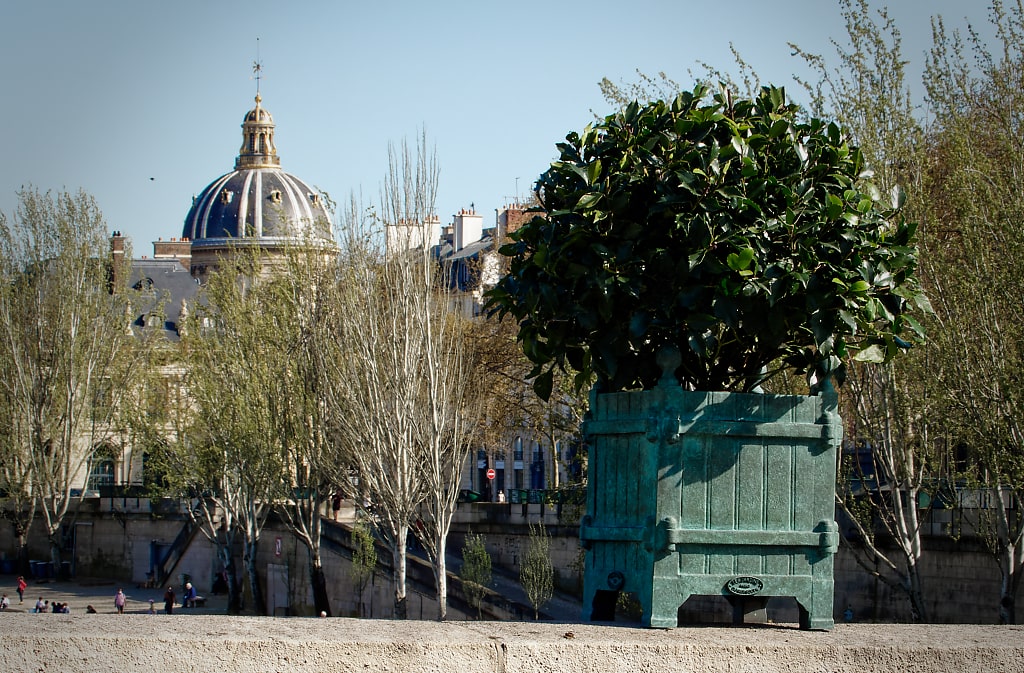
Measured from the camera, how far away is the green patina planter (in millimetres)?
5547

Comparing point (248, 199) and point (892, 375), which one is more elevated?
point (248, 199)

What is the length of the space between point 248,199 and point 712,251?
367 ft

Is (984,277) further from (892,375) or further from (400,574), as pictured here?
(400,574)

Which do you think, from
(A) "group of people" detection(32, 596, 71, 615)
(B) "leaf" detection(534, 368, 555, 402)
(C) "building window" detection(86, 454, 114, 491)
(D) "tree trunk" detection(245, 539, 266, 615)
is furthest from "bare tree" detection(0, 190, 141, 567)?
(B) "leaf" detection(534, 368, 555, 402)

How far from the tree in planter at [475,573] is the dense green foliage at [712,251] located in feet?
79.2

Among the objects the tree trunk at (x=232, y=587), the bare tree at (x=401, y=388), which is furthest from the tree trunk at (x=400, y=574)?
the tree trunk at (x=232, y=587)

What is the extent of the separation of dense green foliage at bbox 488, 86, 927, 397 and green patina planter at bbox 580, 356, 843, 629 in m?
0.25

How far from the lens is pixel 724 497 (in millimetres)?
5645

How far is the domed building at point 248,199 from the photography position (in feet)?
356

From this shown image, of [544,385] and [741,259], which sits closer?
[741,259]

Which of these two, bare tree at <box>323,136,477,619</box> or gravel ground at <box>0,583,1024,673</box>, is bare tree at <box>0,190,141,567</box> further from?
gravel ground at <box>0,583,1024,673</box>

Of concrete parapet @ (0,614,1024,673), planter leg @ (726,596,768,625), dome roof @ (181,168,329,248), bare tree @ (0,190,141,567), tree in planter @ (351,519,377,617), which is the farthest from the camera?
dome roof @ (181,168,329,248)

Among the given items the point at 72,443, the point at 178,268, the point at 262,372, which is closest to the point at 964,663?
the point at 262,372

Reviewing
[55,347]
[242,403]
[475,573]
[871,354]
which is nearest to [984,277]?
[871,354]
